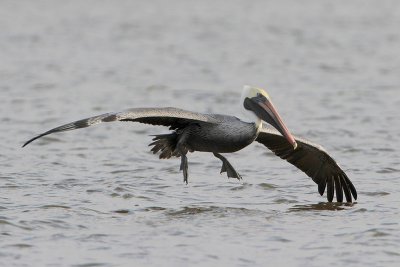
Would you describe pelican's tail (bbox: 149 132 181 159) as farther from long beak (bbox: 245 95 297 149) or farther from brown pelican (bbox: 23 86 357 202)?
long beak (bbox: 245 95 297 149)

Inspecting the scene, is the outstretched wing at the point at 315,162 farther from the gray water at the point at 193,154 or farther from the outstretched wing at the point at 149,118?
the outstretched wing at the point at 149,118

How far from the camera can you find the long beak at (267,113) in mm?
10688

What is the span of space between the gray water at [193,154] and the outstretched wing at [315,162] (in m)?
0.20

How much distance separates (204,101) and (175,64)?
4.84 meters

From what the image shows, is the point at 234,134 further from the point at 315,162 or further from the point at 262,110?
the point at 315,162

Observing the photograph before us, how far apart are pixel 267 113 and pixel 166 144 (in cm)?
124

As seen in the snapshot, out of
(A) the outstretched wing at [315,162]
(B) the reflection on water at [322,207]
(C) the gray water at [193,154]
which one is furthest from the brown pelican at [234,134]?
(C) the gray water at [193,154]

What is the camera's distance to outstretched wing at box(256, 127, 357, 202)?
11344mm

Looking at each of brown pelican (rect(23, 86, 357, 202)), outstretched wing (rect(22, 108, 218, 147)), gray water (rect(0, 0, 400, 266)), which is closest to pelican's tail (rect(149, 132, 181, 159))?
brown pelican (rect(23, 86, 357, 202))

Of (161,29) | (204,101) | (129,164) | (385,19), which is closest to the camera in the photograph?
(129,164)

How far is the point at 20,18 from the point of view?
1156 inches

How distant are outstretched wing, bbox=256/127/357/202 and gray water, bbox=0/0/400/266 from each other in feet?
0.67

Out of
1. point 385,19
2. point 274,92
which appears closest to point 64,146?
point 274,92

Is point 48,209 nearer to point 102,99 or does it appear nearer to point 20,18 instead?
point 102,99
